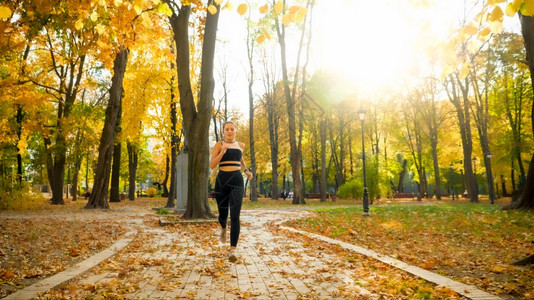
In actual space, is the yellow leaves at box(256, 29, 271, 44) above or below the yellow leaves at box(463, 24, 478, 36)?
above

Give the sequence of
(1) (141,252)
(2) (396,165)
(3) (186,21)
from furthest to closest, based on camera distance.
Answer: (2) (396,165), (3) (186,21), (1) (141,252)

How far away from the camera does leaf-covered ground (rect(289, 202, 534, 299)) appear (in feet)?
15.9

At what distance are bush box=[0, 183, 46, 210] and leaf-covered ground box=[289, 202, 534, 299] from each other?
49.7 ft

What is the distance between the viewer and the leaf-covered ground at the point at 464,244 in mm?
4859

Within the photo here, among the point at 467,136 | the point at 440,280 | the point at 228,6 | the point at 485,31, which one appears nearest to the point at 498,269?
the point at 440,280

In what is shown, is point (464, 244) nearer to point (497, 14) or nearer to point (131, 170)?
point (497, 14)

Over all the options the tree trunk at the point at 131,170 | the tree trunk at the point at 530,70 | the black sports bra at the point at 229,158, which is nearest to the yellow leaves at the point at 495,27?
the black sports bra at the point at 229,158

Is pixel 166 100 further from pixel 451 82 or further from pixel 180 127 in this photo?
pixel 451 82

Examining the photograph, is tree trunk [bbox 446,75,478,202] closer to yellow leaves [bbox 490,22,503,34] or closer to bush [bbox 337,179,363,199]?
bush [bbox 337,179,363,199]

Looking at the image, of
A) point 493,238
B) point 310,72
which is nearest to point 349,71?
point 310,72

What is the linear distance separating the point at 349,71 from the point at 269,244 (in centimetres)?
2624

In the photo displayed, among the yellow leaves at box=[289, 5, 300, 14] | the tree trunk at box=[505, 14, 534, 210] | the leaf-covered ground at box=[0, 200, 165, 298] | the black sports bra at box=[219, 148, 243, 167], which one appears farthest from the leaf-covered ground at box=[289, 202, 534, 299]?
the leaf-covered ground at box=[0, 200, 165, 298]

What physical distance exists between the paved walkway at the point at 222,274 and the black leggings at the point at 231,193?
682 millimetres

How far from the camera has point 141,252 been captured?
23.1 ft
